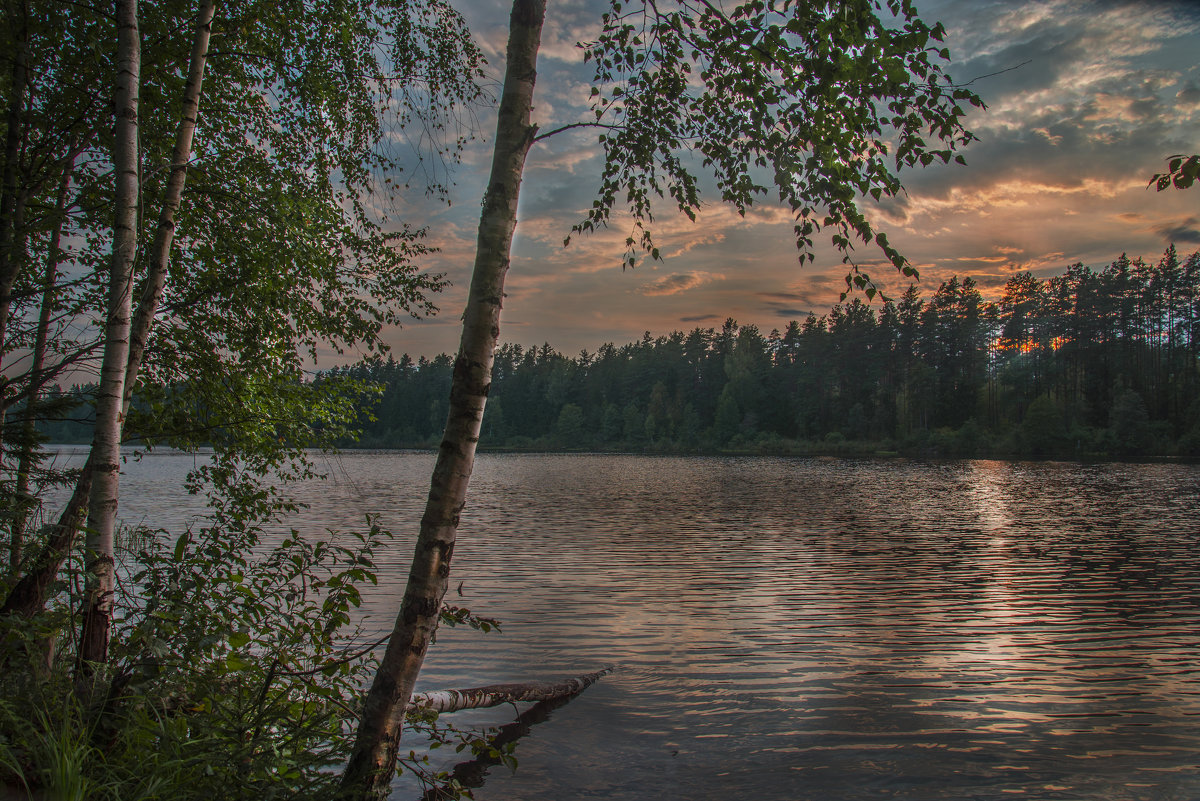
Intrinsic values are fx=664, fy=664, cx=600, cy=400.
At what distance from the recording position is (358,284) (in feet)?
27.8

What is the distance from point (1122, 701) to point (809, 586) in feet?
22.9

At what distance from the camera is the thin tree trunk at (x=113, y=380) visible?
4.12 metres

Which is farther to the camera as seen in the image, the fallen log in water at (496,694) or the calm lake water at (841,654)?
the calm lake water at (841,654)

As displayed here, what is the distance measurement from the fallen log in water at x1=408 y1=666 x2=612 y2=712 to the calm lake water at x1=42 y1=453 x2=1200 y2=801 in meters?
0.29

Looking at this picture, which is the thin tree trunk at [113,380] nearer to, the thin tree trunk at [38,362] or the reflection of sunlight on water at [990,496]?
the thin tree trunk at [38,362]

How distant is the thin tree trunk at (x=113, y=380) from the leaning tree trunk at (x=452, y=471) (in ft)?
6.25

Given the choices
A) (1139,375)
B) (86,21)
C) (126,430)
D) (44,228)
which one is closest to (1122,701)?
(126,430)

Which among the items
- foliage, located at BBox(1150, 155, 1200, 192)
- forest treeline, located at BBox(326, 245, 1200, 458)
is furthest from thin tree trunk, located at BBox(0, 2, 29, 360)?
forest treeline, located at BBox(326, 245, 1200, 458)

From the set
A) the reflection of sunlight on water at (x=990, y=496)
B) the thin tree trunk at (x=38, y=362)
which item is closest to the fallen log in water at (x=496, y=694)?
the thin tree trunk at (x=38, y=362)

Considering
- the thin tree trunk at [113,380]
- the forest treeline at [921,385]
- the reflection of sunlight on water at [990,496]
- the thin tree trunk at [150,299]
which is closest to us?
the thin tree trunk at [113,380]

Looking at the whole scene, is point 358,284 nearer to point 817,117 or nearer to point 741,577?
point 817,117

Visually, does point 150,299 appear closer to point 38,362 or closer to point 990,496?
point 38,362

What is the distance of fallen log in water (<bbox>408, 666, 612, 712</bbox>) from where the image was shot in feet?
18.7

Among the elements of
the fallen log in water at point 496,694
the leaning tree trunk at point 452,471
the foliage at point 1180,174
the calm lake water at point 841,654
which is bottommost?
the calm lake water at point 841,654
